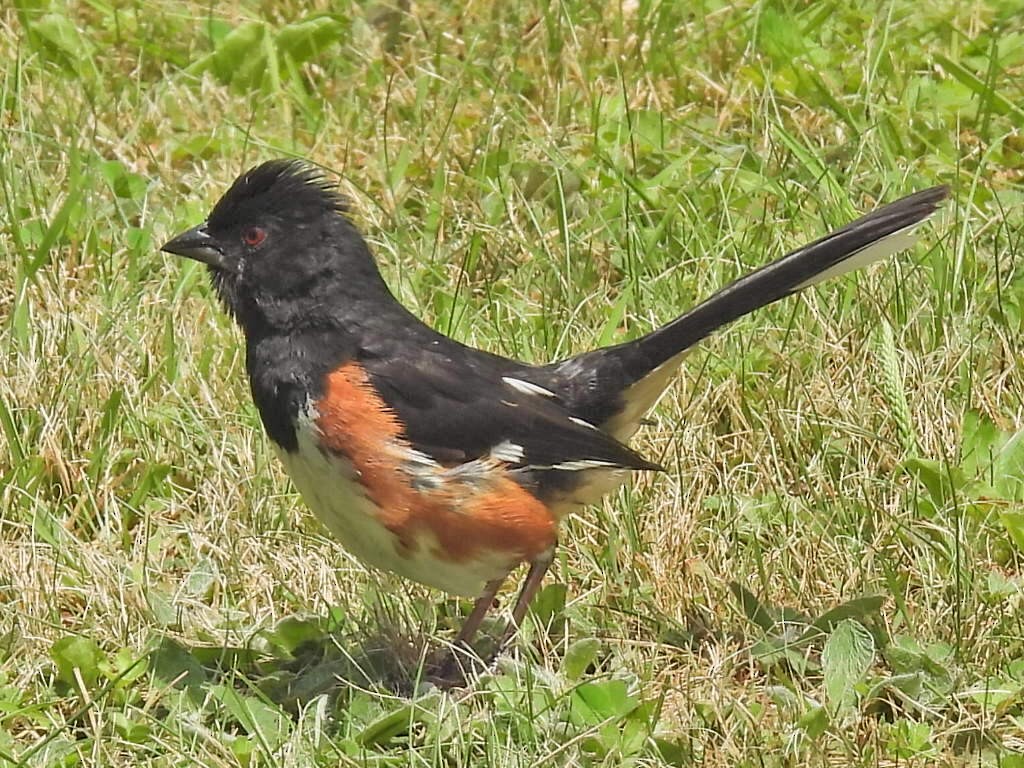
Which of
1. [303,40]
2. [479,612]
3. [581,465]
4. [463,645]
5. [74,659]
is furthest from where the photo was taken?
[303,40]

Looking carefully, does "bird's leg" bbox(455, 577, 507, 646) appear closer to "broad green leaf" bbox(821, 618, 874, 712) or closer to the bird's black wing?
the bird's black wing

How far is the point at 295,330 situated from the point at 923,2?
11.2ft

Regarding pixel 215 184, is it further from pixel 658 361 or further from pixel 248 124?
pixel 658 361

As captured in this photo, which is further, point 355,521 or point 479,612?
point 479,612

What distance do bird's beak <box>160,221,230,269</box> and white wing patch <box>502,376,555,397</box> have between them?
27.9 inches

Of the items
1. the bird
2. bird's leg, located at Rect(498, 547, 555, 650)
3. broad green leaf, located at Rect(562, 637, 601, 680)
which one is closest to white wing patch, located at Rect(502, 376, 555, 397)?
the bird

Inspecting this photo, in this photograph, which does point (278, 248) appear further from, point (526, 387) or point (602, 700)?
point (602, 700)

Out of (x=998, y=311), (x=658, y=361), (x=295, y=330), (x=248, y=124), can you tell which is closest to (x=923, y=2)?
(x=998, y=311)

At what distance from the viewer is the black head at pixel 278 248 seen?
14.3ft

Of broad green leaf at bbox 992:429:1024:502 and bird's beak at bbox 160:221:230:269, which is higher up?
bird's beak at bbox 160:221:230:269

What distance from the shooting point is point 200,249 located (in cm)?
443

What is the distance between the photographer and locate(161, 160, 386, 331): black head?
4.36 metres

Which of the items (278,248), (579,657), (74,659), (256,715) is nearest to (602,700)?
(579,657)

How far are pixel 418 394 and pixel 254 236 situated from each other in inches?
Answer: 21.4
